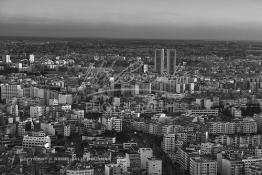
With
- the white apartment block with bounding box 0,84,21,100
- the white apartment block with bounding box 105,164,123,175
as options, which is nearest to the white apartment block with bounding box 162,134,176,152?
the white apartment block with bounding box 105,164,123,175

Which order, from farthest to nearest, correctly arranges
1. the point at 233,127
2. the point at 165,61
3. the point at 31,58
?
the point at 165,61, the point at 31,58, the point at 233,127

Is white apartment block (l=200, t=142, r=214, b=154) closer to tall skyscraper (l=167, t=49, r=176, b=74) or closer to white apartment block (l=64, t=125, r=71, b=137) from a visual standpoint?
white apartment block (l=64, t=125, r=71, b=137)

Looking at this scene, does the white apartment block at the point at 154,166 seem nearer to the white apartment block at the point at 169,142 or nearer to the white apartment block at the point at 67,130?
the white apartment block at the point at 169,142

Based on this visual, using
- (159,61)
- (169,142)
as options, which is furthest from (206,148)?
(159,61)

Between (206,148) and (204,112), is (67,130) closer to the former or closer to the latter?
(206,148)

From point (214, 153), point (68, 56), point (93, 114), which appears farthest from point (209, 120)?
point (68, 56)

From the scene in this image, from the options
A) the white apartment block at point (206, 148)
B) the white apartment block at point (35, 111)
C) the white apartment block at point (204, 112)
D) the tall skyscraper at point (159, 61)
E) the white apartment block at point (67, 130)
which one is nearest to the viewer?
the white apartment block at point (206, 148)

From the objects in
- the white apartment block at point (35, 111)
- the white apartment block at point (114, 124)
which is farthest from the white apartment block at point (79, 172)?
the white apartment block at point (35, 111)
